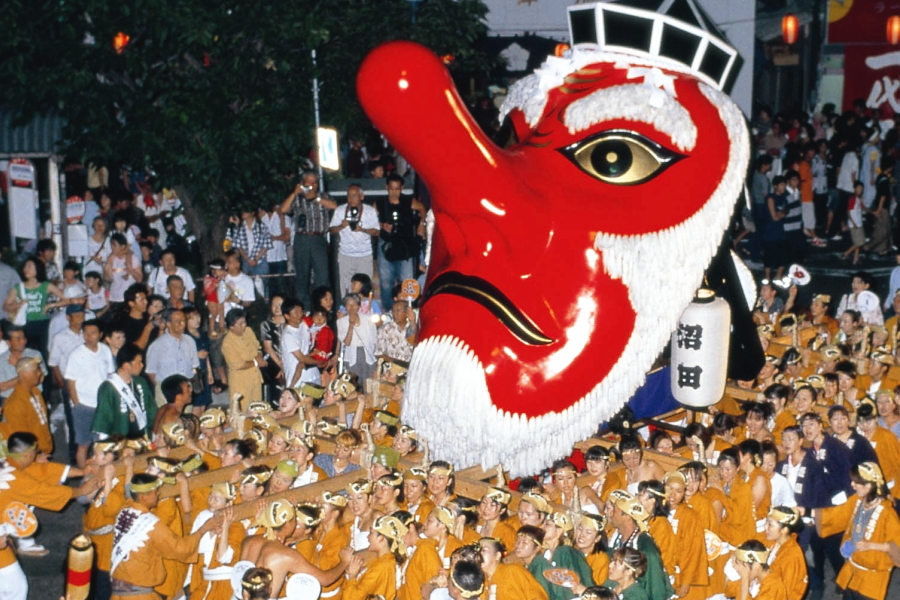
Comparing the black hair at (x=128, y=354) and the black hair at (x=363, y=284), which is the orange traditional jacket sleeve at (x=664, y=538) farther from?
the black hair at (x=363, y=284)

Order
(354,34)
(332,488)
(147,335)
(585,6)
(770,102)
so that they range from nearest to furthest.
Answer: (585,6) → (332,488) → (147,335) → (354,34) → (770,102)

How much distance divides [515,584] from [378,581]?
2.52ft

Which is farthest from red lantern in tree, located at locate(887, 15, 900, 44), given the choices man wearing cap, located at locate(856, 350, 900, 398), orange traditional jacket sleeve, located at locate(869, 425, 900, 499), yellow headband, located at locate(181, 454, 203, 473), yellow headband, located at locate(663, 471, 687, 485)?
yellow headband, located at locate(181, 454, 203, 473)

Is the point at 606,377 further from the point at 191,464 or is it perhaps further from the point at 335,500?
the point at 191,464

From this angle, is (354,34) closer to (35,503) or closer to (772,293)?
(772,293)

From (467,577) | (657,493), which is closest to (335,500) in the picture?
(467,577)

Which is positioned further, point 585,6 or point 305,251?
point 305,251

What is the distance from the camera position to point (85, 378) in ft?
35.6

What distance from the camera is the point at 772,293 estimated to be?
12539 mm

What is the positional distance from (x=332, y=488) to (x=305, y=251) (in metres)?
6.36

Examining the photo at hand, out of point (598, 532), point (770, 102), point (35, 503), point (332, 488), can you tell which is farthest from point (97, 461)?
point (770, 102)

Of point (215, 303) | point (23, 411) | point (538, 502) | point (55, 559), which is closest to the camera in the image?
point (538, 502)

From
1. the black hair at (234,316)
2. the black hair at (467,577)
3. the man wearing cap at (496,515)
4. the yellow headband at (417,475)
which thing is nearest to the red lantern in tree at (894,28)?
the black hair at (234,316)

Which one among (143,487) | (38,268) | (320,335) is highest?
(38,268)
